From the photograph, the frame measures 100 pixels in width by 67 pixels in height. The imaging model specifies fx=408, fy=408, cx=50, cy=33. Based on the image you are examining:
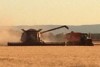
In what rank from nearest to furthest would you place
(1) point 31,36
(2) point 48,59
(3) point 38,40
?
(2) point 48,59 → (3) point 38,40 → (1) point 31,36

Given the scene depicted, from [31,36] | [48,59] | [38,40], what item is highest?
[31,36]

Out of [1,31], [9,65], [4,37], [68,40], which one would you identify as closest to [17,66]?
[9,65]

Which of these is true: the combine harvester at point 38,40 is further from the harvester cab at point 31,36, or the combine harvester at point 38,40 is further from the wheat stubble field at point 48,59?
the wheat stubble field at point 48,59

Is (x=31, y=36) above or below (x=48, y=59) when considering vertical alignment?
above

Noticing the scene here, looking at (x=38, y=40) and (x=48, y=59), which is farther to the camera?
(x=38, y=40)

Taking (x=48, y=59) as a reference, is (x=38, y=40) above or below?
above

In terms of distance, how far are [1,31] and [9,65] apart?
5146 centimetres

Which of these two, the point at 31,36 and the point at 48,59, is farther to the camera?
the point at 31,36

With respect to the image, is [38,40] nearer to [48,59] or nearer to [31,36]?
[31,36]

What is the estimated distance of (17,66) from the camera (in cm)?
1587

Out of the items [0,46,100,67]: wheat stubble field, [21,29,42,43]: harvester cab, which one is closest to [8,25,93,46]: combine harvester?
[21,29,42,43]: harvester cab

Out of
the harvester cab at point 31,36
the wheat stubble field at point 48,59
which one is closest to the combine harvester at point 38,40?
the harvester cab at point 31,36

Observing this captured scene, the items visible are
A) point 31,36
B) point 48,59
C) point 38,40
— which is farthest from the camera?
point 31,36

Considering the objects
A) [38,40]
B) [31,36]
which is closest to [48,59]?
[38,40]
